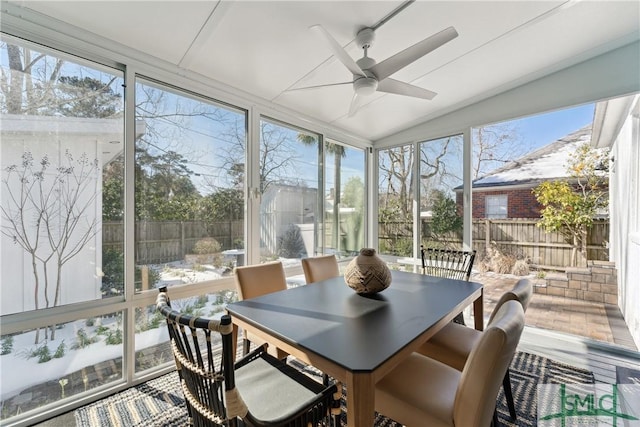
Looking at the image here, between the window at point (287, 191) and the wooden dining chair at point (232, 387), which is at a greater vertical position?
the window at point (287, 191)

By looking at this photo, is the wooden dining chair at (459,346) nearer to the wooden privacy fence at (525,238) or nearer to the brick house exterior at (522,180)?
the wooden privacy fence at (525,238)

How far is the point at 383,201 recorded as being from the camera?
437cm

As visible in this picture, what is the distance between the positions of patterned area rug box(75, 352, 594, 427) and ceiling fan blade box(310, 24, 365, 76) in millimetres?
2290

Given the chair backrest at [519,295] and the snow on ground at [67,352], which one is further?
the snow on ground at [67,352]

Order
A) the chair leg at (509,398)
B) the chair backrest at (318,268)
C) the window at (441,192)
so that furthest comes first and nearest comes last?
the window at (441,192) → the chair backrest at (318,268) → the chair leg at (509,398)

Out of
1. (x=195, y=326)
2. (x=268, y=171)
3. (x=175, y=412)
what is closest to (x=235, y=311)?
(x=195, y=326)

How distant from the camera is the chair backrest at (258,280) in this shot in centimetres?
206

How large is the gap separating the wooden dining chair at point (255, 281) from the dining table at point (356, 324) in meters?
0.27

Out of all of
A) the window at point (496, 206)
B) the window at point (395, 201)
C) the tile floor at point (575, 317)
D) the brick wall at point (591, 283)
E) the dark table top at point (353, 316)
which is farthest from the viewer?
the window at point (496, 206)

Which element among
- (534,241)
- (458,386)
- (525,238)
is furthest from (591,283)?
(458,386)

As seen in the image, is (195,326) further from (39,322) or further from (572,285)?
(572,285)

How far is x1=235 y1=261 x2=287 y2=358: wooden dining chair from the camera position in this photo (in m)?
2.05

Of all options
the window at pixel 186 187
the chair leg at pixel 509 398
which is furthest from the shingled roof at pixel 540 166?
the window at pixel 186 187

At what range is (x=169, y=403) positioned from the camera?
6.35 ft
